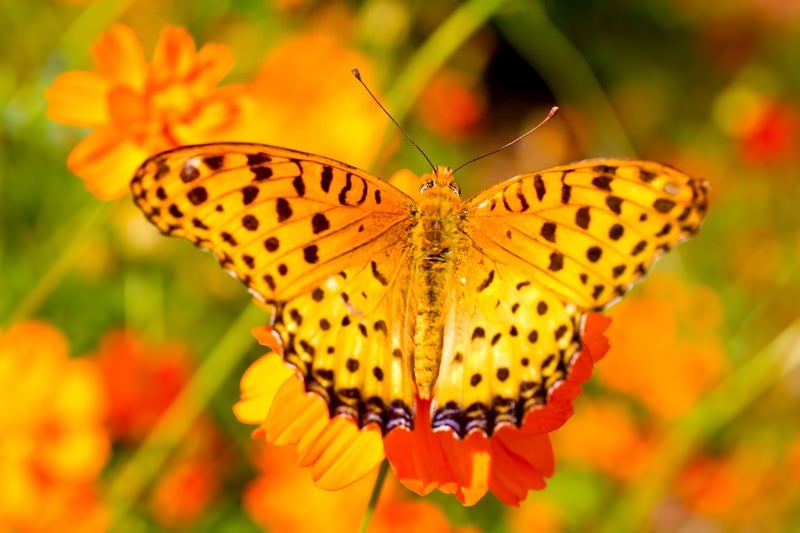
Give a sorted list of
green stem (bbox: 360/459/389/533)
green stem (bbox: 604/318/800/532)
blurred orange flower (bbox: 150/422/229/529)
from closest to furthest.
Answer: green stem (bbox: 360/459/389/533)
green stem (bbox: 604/318/800/532)
blurred orange flower (bbox: 150/422/229/529)

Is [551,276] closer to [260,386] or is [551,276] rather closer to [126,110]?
[260,386]

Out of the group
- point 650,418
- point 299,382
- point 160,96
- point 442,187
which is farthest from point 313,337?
point 650,418

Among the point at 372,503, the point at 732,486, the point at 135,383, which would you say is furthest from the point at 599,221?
the point at 732,486

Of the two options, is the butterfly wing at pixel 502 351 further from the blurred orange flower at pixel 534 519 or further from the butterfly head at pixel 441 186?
the blurred orange flower at pixel 534 519

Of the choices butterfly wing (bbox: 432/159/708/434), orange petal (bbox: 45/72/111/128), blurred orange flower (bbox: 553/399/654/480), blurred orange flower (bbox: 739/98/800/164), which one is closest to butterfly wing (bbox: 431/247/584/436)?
butterfly wing (bbox: 432/159/708/434)

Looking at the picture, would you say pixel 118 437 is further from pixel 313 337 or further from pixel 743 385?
pixel 743 385

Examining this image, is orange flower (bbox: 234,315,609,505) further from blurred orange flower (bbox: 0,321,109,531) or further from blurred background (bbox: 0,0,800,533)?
blurred orange flower (bbox: 0,321,109,531)

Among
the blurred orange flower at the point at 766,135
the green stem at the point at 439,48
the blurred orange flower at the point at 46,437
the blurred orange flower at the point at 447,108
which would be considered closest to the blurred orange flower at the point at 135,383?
the blurred orange flower at the point at 46,437
